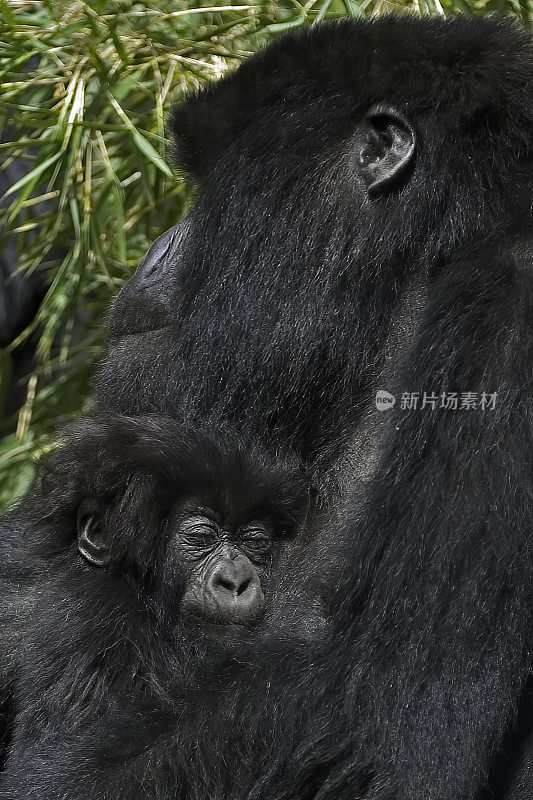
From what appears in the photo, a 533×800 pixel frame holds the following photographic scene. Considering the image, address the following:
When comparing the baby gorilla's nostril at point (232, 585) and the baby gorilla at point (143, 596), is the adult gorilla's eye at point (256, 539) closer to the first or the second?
the baby gorilla at point (143, 596)

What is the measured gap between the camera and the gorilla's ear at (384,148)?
231cm

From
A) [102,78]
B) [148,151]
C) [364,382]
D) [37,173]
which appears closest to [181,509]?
[364,382]

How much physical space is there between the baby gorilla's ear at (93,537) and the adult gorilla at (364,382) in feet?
0.86

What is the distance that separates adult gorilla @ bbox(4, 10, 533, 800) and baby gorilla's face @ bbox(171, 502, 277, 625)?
81 millimetres

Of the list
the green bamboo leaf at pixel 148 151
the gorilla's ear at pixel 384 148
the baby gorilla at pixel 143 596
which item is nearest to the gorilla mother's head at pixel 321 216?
the gorilla's ear at pixel 384 148

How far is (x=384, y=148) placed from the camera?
2350 mm

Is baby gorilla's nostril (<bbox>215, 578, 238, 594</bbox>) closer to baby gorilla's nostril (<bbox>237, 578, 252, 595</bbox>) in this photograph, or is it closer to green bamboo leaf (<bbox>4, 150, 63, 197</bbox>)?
baby gorilla's nostril (<bbox>237, 578, 252, 595</bbox>)

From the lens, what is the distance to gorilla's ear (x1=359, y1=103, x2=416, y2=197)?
2307mm

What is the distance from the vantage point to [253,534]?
8.04 ft

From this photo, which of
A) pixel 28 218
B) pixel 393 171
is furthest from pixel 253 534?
pixel 28 218

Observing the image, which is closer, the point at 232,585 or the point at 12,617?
the point at 232,585

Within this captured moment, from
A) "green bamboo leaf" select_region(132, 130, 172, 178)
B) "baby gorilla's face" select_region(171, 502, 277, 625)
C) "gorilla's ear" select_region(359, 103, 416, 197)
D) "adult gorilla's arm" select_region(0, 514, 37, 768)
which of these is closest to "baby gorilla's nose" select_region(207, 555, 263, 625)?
"baby gorilla's face" select_region(171, 502, 277, 625)

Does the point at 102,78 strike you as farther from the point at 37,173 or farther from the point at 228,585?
the point at 228,585

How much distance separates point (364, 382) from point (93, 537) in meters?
0.67
